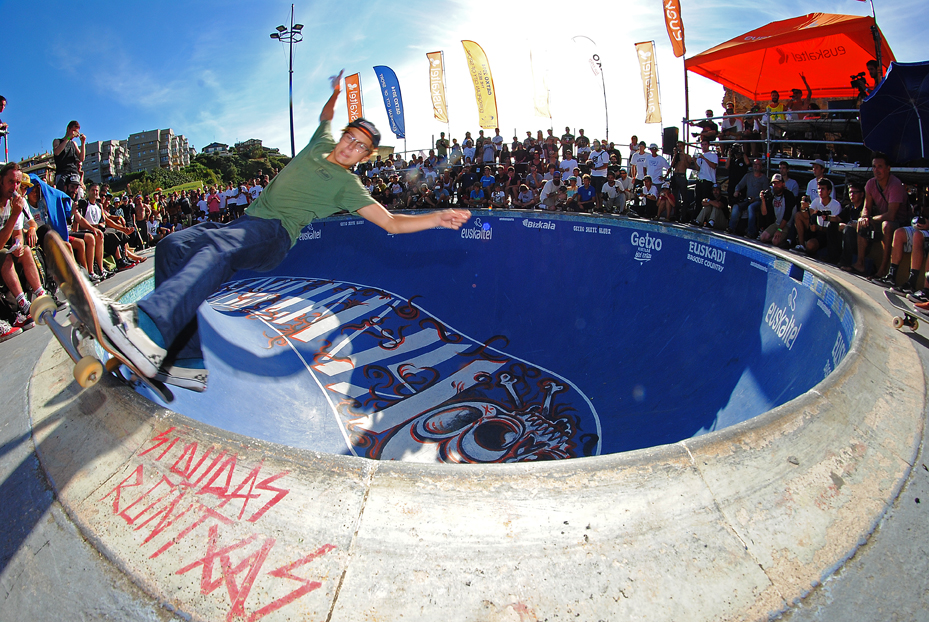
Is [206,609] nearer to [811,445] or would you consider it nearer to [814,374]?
[811,445]

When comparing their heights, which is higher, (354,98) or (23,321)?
(354,98)

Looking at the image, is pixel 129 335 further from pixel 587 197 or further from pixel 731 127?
pixel 731 127

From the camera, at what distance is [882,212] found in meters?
6.14

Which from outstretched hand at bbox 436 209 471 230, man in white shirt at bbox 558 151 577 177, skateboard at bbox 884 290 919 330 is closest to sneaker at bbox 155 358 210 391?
outstretched hand at bbox 436 209 471 230

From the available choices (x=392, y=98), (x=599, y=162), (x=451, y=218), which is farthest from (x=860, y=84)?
(x=392, y=98)

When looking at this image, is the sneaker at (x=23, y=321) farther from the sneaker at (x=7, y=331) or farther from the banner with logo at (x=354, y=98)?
the banner with logo at (x=354, y=98)

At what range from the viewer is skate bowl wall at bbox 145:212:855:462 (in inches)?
188

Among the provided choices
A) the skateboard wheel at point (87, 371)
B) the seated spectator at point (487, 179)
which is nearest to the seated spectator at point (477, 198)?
the seated spectator at point (487, 179)

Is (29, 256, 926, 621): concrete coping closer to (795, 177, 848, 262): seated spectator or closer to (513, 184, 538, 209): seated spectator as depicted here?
(795, 177, 848, 262): seated spectator

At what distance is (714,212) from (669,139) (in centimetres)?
315

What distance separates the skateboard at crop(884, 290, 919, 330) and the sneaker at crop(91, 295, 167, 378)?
5264mm

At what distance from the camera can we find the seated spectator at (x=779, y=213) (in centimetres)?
793

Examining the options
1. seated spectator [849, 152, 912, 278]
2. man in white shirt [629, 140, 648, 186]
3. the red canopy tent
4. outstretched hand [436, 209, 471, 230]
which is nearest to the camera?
outstretched hand [436, 209, 471, 230]

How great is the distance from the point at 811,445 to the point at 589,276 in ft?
23.3
